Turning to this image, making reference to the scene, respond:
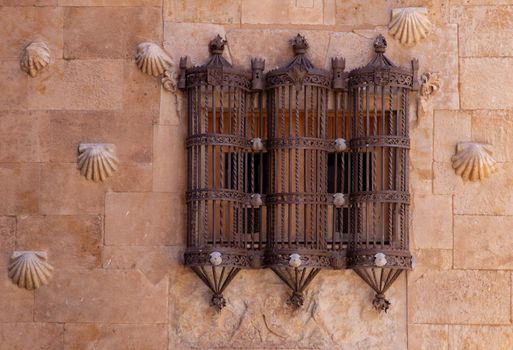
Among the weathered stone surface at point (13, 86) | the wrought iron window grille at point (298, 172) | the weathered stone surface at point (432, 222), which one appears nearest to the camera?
the wrought iron window grille at point (298, 172)

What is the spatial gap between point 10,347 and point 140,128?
68.8 inches

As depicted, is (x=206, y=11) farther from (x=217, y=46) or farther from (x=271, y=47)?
Result: (x=271, y=47)

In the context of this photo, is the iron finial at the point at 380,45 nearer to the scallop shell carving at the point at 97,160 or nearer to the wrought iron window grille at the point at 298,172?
the wrought iron window grille at the point at 298,172

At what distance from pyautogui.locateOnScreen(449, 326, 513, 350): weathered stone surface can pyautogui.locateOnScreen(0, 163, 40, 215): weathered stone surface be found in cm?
301

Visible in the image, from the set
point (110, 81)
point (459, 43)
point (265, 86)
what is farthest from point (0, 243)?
point (459, 43)

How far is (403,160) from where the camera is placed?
1014 centimetres

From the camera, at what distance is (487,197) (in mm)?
10195

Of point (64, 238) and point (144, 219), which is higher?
point (144, 219)

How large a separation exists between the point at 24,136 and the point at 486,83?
3.23 m

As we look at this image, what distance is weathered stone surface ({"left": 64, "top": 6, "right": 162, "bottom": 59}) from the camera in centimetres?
1041

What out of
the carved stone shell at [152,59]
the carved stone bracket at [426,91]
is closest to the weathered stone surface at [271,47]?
the carved stone shell at [152,59]

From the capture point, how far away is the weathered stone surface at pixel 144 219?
1020 cm

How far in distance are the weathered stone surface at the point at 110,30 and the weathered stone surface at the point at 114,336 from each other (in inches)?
74.7

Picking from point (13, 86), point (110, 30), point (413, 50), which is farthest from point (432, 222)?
point (13, 86)
